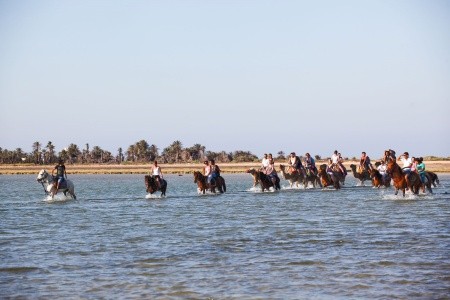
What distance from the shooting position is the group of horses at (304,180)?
97.0 ft

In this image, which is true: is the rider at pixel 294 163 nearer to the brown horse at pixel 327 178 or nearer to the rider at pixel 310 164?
the rider at pixel 310 164

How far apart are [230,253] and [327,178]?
26.4 m

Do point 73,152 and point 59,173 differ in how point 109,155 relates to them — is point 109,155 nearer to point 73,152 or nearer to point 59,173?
point 73,152

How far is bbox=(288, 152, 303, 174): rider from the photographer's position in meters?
40.4

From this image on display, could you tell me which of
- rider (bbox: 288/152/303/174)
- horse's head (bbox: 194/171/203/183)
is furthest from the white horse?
rider (bbox: 288/152/303/174)

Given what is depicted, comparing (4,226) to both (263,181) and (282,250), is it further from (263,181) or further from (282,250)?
(263,181)

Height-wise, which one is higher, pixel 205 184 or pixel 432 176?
pixel 205 184

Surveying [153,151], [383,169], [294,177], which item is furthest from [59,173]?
[153,151]

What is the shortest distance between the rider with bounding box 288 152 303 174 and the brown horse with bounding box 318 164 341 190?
43.4 inches

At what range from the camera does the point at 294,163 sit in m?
41.0

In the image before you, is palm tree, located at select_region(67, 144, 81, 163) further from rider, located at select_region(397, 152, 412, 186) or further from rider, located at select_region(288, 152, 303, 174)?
rider, located at select_region(397, 152, 412, 186)

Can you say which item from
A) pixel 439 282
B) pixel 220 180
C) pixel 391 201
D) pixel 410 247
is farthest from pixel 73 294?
pixel 220 180

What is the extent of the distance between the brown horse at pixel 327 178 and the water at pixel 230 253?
14.0m

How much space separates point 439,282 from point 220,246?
566cm
